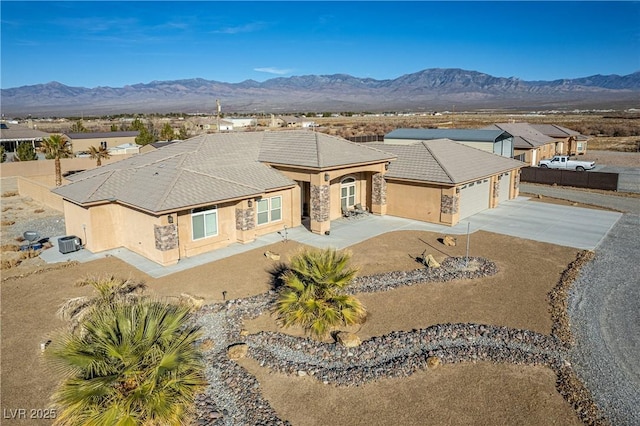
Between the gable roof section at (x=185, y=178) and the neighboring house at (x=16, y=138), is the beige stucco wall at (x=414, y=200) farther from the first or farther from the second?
the neighboring house at (x=16, y=138)

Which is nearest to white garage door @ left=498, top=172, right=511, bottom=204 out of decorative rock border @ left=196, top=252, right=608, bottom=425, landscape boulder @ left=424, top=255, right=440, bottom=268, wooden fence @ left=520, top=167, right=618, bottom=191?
wooden fence @ left=520, top=167, right=618, bottom=191

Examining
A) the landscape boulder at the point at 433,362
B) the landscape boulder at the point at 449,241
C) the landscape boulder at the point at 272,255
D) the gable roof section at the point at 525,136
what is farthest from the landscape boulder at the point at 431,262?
the gable roof section at the point at 525,136

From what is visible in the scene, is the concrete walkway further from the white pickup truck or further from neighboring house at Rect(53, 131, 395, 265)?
the white pickup truck

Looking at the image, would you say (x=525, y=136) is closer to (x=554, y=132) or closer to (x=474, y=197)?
(x=554, y=132)

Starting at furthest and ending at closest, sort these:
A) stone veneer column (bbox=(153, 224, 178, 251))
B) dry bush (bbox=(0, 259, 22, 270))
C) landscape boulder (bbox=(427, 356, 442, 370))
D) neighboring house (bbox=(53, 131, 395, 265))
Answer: neighboring house (bbox=(53, 131, 395, 265)) < dry bush (bbox=(0, 259, 22, 270)) < stone veneer column (bbox=(153, 224, 178, 251)) < landscape boulder (bbox=(427, 356, 442, 370))

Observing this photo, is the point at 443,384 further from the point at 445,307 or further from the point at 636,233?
the point at 636,233

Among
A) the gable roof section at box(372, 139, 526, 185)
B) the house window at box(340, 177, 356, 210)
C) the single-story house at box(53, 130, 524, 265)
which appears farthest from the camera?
the house window at box(340, 177, 356, 210)
